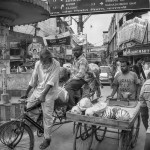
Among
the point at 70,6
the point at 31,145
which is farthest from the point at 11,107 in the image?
the point at 70,6

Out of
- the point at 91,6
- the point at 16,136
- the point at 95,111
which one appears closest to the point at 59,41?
the point at 91,6

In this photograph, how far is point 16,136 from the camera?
378cm

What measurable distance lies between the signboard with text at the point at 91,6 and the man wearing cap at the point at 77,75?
23.1ft

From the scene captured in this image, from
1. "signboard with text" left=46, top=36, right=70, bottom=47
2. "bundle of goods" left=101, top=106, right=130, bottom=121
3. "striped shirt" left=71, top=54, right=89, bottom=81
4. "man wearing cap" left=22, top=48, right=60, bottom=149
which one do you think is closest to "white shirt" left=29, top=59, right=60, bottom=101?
"man wearing cap" left=22, top=48, right=60, bottom=149

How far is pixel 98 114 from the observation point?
338cm

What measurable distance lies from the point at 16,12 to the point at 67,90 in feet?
15.2

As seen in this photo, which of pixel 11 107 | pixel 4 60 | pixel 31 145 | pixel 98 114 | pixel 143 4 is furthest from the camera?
pixel 143 4

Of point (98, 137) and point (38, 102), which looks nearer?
point (38, 102)

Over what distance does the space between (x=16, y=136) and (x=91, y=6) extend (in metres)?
9.04

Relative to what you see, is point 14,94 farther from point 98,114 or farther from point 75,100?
point 98,114

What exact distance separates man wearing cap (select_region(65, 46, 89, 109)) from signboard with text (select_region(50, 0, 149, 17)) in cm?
705

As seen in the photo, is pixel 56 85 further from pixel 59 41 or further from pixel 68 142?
pixel 59 41

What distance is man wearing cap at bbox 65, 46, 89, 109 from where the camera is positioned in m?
4.93

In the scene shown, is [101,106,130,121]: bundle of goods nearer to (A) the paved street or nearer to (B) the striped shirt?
(A) the paved street
